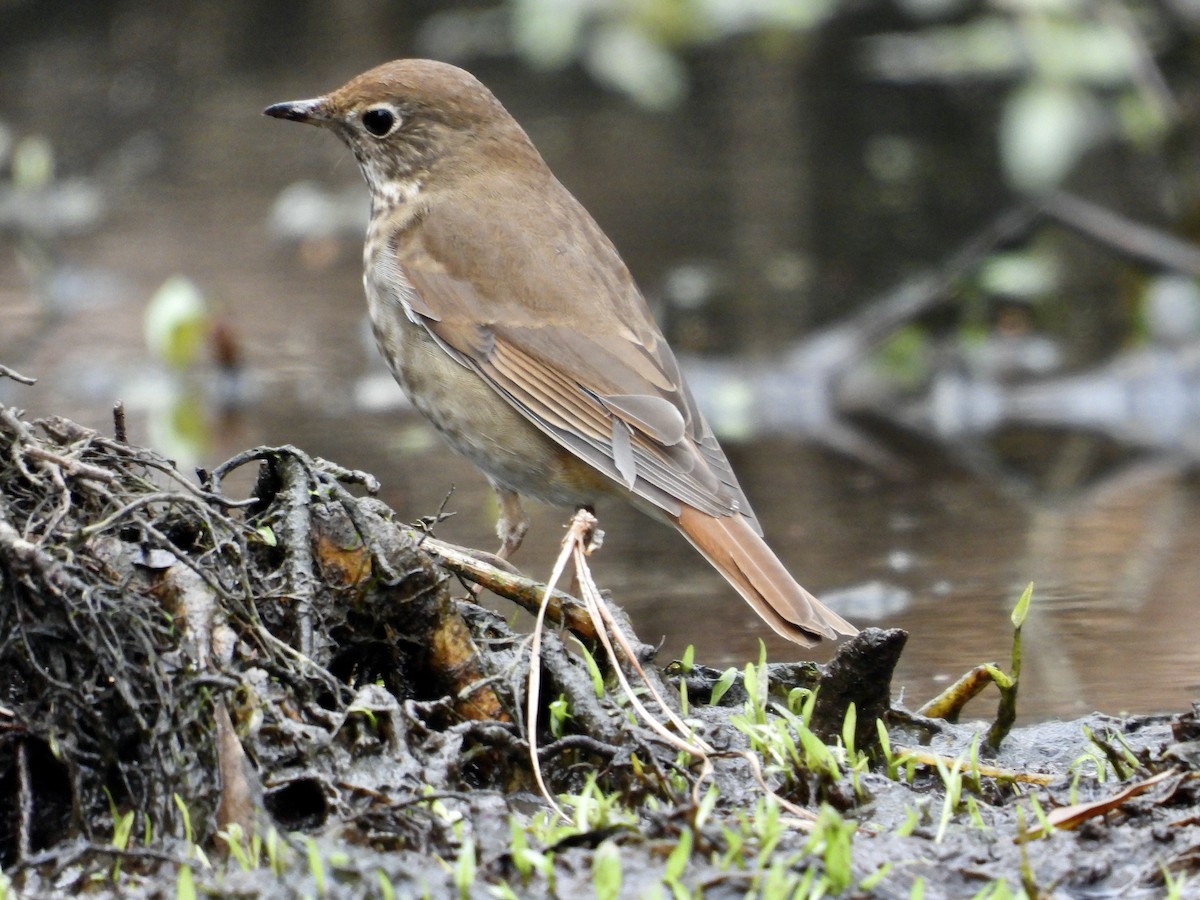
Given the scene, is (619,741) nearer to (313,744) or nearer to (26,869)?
(313,744)

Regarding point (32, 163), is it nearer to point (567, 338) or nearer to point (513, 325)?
point (513, 325)

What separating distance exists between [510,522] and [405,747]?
1.84 m

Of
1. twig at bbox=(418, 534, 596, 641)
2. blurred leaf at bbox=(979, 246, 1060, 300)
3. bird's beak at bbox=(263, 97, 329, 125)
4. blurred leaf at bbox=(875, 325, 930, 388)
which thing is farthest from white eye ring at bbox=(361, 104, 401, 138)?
blurred leaf at bbox=(979, 246, 1060, 300)

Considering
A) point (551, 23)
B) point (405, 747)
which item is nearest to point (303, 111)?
point (551, 23)

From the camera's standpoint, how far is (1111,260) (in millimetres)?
9484

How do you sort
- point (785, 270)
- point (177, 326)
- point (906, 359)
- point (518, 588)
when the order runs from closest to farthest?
point (518, 588) < point (177, 326) < point (906, 359) < point (785, 270)

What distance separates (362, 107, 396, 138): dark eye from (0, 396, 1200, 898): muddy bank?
6.72 feet

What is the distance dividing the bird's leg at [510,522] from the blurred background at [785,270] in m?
0.43

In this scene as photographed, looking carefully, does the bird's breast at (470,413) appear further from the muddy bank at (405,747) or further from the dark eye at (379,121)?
the muddy bank at (405,747)

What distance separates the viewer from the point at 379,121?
538 centimetres

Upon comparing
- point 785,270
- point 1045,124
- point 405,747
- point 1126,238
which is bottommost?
point 785,270

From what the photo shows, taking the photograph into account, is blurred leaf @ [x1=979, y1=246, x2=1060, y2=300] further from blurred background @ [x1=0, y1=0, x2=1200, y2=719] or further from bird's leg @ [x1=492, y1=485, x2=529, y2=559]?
bird's leg @ [x1=492, y1=485, x2=529, y2=559]

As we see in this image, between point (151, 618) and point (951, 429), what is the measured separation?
5656mm

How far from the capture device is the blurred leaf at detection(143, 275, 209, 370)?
8.33m
